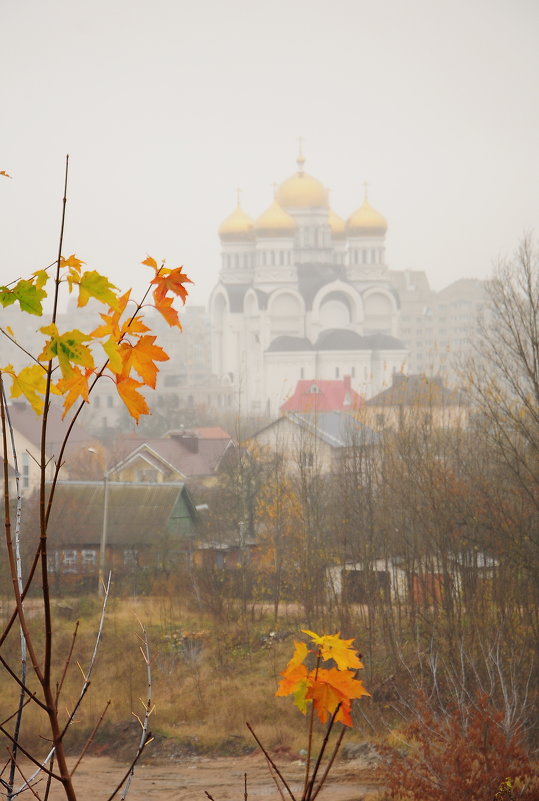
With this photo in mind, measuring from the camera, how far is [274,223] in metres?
58.2

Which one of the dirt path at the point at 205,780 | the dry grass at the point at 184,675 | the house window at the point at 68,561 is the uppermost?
the house window at the point at 68,561

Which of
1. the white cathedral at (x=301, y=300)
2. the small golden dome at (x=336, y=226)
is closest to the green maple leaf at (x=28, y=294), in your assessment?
the white cathedral at (x=301, y=300)

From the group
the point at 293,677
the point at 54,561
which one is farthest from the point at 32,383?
the point at 54,561

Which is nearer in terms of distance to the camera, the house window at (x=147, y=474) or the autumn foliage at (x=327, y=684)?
the autumn foliage at (x=327, y=684)

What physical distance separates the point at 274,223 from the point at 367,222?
7296 millimetres

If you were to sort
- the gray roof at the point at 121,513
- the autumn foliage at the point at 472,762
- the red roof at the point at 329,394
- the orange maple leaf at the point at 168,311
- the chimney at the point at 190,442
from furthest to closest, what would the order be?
the red roof at the point at 329,394 → the chimney at the point at 190,442 → the gray roof at the point at 121,513 → the autumn foliage at the point at 472,762 → the orange maple leaf at the point at 168,311

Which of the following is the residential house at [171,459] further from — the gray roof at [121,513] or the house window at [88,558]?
the house window at [88,558]

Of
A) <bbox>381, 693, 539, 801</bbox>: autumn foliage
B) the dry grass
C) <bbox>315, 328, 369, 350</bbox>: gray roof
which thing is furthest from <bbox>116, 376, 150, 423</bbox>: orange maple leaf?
<bbox>315, 328, 369, 350</bbox>: gray roof

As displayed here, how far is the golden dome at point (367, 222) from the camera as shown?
62.7 metres

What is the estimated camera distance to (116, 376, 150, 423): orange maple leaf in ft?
4.23

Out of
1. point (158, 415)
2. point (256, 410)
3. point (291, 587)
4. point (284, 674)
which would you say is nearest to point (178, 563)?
point (291, 587)

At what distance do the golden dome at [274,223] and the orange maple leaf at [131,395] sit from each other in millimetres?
57548

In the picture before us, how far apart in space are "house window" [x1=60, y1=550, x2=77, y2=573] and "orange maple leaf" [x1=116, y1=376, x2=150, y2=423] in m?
17.6

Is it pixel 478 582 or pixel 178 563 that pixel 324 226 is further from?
pixel 478 582
